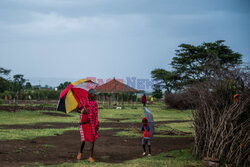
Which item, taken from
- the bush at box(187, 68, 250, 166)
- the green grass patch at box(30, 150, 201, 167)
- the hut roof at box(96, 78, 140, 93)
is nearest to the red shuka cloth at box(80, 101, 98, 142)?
the green grass patch at box(30, 150, 201, 167)

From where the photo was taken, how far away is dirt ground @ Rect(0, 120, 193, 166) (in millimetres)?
8769

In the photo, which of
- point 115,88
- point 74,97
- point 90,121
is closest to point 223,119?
point 90,121

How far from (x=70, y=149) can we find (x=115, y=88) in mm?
37264

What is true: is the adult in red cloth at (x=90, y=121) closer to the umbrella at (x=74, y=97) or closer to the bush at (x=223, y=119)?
the umbrella at (x=74, y=97)

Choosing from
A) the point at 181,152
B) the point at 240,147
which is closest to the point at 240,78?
the point at 240,147

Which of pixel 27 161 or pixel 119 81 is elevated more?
pixel 119 81

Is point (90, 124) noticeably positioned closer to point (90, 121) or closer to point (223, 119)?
point (90, 121)

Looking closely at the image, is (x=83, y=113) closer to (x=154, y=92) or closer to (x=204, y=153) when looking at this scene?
(x=204, y=153)

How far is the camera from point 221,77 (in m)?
9.18

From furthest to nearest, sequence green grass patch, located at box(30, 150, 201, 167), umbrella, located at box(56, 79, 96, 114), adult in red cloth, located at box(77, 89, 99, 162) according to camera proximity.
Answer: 1. umbrella, located at box(56, 79, 96, 114)
2. adult in red cloth, located at box(77, 89, 99, 162)
3. green grass patch, located at box(30, 150, 201, 167)

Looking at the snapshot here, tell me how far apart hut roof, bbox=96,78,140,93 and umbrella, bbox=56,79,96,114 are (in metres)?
38.4

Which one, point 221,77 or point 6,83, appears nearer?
point 221,77

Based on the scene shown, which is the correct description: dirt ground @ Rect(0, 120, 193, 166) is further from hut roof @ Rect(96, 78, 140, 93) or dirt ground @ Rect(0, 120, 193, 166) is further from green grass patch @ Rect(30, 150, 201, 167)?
hut roof @ Rect(96, 78, 140, 93)

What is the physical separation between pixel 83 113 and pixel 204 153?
3.47 m
